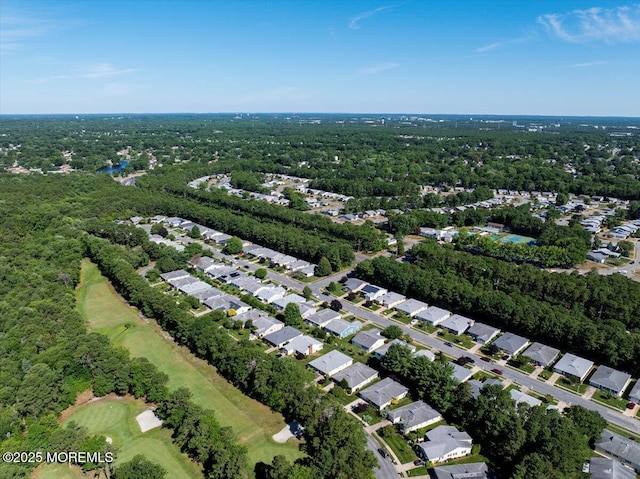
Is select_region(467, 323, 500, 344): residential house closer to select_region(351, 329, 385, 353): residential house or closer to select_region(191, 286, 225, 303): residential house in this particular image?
select_region(351, 329, 385, 353): residential house

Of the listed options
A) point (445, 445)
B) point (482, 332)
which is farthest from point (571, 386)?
point (445, 445)

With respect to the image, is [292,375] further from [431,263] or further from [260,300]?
[431,263]

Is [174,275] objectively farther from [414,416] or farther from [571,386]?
[571,386]

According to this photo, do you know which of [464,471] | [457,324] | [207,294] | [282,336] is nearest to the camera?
[464,471]

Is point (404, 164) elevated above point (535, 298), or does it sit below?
above

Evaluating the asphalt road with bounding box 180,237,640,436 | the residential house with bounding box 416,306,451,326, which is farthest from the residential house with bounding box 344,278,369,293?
the residential house with bounding box 416,306,451,326

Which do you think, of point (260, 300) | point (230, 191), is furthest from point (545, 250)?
point (230, 191)
